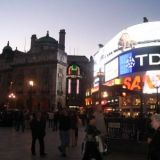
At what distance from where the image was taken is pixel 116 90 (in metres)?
30.5

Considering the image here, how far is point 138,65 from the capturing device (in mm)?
64188

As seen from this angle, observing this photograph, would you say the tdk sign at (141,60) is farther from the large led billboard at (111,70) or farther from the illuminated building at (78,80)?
the illuminated building at (78,80)

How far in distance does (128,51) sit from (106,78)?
42.8 feet

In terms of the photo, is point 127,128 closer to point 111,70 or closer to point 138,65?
point 138,65

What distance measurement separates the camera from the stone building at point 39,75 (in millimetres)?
85500

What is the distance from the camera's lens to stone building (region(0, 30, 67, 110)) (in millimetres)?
85500

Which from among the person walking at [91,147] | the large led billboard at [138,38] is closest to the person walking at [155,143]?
the person walking at [91,147]

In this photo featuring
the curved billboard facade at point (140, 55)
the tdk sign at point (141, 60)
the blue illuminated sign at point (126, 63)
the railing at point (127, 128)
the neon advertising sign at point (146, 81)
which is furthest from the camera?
the blue illuminated sign at point (126, 63)

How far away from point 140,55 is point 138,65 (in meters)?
1.67

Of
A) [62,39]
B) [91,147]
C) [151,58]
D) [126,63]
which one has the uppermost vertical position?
[62,39]

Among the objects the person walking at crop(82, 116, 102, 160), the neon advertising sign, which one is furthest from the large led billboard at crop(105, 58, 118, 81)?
the person walking at crop(82, 116, 102, 160)

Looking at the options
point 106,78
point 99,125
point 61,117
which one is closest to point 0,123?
point 61,117

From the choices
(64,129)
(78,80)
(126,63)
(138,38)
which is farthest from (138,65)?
(64,129)

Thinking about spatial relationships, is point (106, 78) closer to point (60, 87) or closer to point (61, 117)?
point (60, 87)
